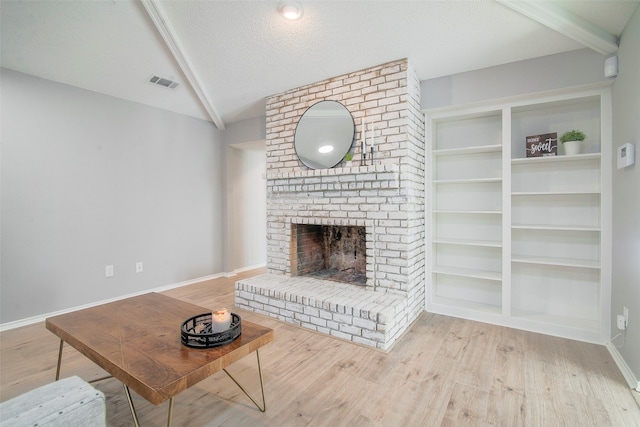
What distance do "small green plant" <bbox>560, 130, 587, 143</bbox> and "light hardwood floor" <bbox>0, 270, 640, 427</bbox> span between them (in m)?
1.62

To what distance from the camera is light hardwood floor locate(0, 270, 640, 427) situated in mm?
1572

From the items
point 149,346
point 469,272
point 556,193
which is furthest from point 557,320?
point 149,346

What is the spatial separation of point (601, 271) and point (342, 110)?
255cm

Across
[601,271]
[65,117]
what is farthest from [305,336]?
[65,117]

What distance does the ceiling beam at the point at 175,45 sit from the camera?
7.97ft

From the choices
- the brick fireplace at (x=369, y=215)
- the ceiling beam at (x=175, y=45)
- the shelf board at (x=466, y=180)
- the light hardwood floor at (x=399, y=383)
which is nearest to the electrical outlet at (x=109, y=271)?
the light hardwood floor at (x=399, y=383)

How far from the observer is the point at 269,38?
2611 millimetres

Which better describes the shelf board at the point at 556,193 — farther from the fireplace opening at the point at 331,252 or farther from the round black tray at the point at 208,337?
the round black tray at the point at 208,337

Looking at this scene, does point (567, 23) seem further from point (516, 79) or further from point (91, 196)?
point (91, 196)

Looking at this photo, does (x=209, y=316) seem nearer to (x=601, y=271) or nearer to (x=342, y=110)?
(x=342, y=110)

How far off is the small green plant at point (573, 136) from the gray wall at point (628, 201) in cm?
20

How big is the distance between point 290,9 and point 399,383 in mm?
2700

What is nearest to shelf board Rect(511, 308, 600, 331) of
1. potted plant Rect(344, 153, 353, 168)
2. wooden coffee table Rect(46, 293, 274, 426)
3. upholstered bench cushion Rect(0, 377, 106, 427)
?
potted plant Rect(344, 153, 353, 168)

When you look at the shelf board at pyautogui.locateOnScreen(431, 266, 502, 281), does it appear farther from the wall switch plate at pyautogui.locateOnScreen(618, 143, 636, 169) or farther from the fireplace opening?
the wall switch plate at pyautogui.locateOnScreen(618, 143, 636, 169)
